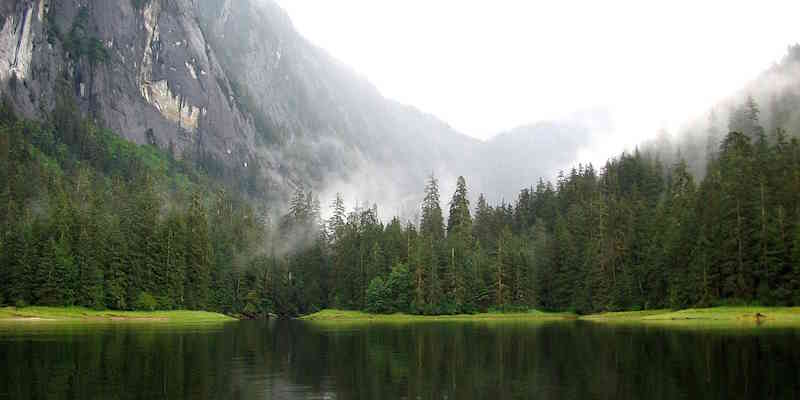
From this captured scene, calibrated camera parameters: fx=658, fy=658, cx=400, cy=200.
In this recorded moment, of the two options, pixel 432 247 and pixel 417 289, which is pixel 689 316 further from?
pixel 432 247

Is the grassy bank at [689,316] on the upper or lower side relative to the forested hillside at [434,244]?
lower

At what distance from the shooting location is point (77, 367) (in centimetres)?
3259

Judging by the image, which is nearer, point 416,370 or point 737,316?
point 416,370

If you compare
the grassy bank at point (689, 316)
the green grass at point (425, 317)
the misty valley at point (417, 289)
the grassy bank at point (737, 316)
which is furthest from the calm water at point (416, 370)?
the green grass at point (425, 317)

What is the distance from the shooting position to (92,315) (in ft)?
337

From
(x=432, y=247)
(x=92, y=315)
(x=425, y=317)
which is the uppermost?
(x=432, y=247)

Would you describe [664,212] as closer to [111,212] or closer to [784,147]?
[784,147]

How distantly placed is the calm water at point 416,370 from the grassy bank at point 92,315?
178 feet

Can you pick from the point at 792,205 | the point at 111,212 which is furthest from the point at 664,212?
the point at 111,212

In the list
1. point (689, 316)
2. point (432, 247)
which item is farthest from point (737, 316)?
point (432, 247)

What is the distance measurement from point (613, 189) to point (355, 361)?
136056 mm

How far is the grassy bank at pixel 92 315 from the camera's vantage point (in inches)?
3743

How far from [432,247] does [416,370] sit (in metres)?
97.8

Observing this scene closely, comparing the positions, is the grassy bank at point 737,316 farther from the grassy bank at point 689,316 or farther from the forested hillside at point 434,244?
the forested hillside at point 434,244
